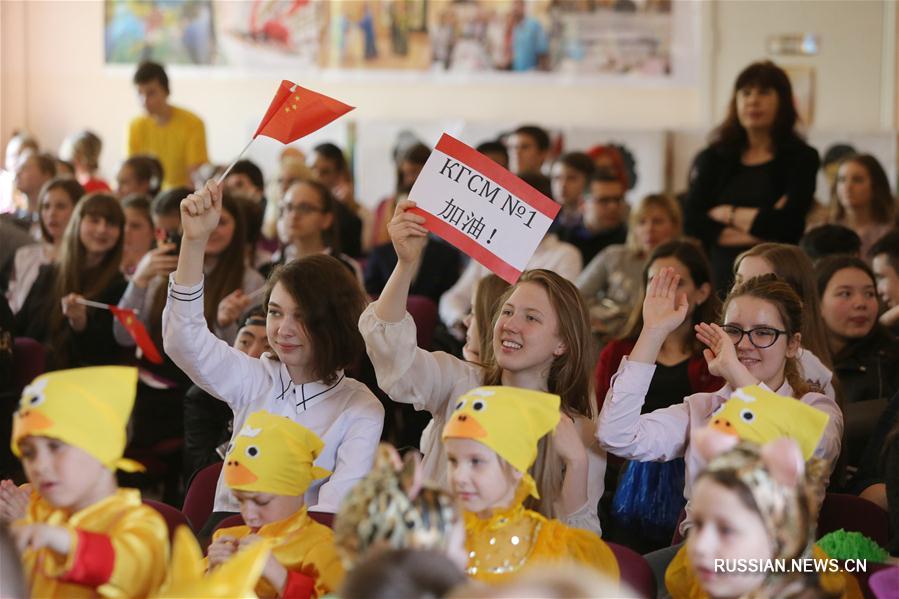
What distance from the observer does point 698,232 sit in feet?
17.0

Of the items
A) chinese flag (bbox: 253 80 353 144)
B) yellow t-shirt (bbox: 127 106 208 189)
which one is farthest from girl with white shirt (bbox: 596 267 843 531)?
yellow t-shirt (bbox: 127 106 208 189)

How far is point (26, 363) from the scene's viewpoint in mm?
4359

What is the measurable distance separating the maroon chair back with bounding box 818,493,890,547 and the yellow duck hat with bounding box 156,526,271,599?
1.42 meters

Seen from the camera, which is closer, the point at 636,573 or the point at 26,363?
the point at 636,573

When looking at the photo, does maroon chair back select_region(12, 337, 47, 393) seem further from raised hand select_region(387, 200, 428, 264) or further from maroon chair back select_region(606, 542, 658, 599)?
maroon chair back select_region(606, 542, 658, 599)

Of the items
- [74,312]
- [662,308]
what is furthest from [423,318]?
[662,308]

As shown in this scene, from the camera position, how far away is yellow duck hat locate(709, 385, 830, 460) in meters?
2.39

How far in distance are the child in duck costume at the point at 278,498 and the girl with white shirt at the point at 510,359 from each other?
355mm

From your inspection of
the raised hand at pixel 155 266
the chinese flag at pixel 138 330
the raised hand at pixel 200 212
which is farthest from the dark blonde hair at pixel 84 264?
the raised hand at pixel 200 212

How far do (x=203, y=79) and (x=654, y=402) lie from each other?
7424 mm

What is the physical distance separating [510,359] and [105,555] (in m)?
1.26

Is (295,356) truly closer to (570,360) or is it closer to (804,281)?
(570,360)

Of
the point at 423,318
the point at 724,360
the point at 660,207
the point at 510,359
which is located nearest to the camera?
the point at 724,360

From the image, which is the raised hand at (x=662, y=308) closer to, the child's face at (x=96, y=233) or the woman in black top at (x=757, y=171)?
the woman in black top at (x=757, y=171)
